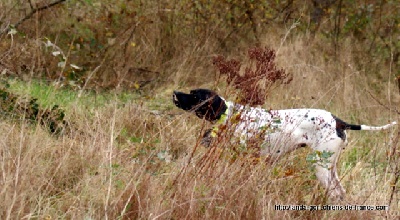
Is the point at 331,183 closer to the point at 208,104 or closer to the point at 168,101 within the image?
the point at 208,104

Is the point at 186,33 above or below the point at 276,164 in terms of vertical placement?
above

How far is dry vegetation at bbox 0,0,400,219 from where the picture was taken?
3818mm

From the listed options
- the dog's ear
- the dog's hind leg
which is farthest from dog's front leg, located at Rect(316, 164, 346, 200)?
the dog's ear

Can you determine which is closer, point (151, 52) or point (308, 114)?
point (308, 114)

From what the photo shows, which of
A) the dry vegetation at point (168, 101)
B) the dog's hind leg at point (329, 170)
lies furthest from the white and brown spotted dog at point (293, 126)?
the dry vegetation at point (168, 101)

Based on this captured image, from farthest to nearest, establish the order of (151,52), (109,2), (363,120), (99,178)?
(151,52)
(109,2)
(363,120)
(99,178)

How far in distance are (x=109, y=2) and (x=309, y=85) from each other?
2.73 m

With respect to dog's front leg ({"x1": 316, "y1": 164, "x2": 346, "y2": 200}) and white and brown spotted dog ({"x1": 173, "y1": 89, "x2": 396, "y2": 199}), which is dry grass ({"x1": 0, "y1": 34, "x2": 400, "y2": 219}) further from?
white and brown spotted dog ({"x1": 173, "y1": 89, "x2": 396, "y2": 199})

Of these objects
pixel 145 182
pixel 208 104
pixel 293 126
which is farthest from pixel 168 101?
pixel 145 182

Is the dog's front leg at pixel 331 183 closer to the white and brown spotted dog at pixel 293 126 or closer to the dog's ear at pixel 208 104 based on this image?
the white and brown spotted dog at pixel 293 126

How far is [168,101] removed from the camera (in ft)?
24.3

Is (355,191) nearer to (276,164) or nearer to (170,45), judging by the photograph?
(276,164)

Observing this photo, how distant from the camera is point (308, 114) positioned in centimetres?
530

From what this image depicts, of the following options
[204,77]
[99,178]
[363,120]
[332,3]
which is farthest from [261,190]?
[332,3]
